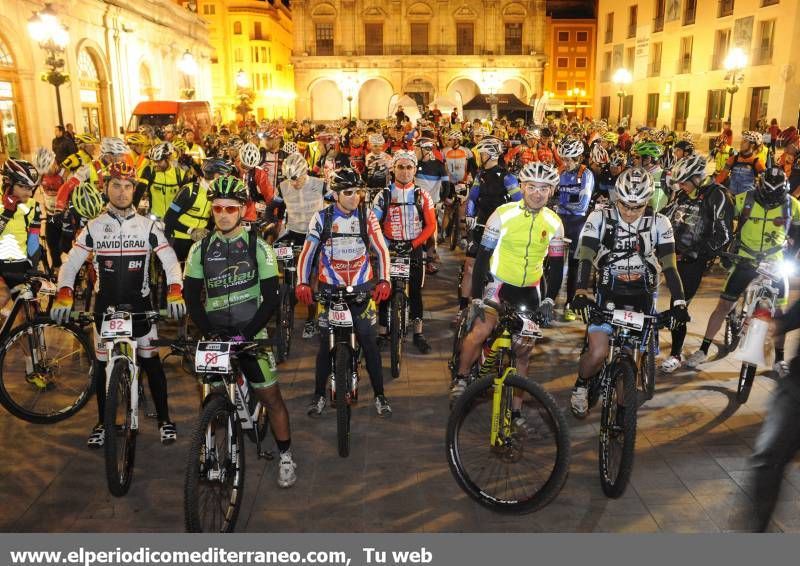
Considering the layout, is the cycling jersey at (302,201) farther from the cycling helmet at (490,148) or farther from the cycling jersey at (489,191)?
the cycling helmet at (490,148)

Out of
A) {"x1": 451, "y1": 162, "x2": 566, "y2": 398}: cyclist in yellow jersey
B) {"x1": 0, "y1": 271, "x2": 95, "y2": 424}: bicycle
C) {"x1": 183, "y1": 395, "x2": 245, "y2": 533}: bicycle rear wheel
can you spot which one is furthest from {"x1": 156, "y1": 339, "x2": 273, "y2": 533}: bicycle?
{"x1": 0, "y1": 271, "x2": 95, "y2": 424}: bicycle

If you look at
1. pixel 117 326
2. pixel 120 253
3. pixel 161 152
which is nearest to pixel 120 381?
pixel 117 326

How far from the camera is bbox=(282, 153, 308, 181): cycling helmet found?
786 centimetres

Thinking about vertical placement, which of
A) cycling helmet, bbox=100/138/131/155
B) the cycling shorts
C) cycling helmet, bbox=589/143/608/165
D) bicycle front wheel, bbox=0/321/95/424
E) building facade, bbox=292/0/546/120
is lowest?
bicycle front wheel, bbox=0/321/95/424

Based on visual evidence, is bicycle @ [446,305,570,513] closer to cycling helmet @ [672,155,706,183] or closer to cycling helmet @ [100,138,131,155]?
cycling helmet @ [672,155,706,183]

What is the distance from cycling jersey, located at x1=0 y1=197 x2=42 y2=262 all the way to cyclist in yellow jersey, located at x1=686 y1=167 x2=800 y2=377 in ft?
24.2

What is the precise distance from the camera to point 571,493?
4641mm

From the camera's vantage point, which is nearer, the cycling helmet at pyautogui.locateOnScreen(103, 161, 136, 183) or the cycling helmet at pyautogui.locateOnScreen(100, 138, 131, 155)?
the cycling helmet at pyautogui.locateOnScreen(103, 161, 136, 183)

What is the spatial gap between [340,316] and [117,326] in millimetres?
1695

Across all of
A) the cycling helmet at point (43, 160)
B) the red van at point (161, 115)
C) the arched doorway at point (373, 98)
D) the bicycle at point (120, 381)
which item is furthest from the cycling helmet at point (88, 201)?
the arched doorway at point (373, 98)

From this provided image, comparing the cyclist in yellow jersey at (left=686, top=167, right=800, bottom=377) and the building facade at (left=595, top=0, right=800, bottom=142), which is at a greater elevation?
the building facade at (left=595, top=0, right=800, bottom=142)

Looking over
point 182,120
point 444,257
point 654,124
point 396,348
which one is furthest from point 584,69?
point 396,348

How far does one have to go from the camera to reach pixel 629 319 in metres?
4.68
